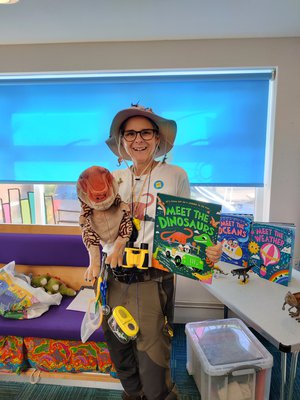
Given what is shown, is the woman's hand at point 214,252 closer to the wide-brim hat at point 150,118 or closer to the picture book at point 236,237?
the wide-brim hat at point 150,118

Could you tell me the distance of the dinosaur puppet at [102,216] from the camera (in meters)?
0.85

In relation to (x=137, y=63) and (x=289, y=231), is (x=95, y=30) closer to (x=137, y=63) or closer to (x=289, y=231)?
(x=137, y=63)

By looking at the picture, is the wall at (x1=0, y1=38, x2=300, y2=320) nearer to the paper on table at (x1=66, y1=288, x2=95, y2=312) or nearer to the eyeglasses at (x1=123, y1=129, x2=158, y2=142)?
the eyeglasses at (x1=123, y1=129, x2=158, y2=142)

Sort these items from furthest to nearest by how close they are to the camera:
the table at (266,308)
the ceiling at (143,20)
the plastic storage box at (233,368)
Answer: the ceiling at (143,20) < the plastic storage box at (233,368) < the table at (266,308)

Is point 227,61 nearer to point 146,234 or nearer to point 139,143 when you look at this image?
point 139,143

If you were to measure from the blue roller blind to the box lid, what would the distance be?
973 mm

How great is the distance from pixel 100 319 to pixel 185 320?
48.7 inches

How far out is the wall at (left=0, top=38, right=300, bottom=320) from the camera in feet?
5.81

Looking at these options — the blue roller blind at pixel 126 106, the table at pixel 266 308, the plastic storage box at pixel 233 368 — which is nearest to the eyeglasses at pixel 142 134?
the table at pixel 266 308

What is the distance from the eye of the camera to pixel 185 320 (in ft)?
6.92

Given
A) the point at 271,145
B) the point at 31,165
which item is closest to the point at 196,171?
the point at 271,145

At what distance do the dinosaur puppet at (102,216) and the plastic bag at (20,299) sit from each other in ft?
2.72

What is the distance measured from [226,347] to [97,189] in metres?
1.15

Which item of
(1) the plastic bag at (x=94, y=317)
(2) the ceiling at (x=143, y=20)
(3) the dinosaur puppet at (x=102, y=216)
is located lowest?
(1) the plastic bag at (x=94, y=317)
